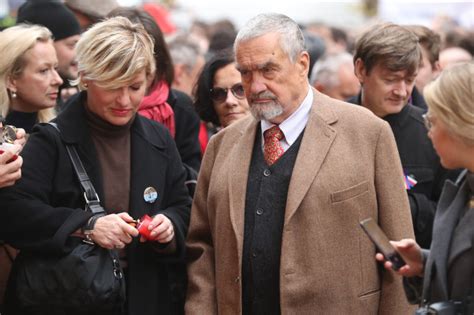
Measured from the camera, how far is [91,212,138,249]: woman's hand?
4652 mm

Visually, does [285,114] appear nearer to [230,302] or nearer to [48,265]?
[230,302]

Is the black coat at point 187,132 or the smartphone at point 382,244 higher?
the smartphone at point 382,244

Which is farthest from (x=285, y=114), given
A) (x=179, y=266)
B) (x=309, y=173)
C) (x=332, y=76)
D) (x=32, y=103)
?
(x=332, y=76)

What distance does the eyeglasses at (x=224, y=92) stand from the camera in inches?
242

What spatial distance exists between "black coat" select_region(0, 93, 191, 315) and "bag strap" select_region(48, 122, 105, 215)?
0.03 metres

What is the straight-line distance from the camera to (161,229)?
A: 15.8 feet

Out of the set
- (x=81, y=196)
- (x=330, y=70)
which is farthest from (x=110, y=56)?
(x=330, y=70)

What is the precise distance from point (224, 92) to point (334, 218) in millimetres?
1809

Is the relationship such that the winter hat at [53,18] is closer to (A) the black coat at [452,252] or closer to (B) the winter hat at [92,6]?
(B) the winter hat at [92,6]

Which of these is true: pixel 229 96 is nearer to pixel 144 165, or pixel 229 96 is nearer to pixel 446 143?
pixel 144 165

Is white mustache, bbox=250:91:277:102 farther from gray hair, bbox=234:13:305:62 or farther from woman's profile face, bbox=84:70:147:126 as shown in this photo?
woman's profile face, bbox=84:70:147:126

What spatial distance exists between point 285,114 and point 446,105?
1.19 meters

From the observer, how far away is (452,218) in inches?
154

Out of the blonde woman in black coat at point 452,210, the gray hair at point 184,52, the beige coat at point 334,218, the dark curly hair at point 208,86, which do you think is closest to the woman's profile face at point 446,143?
the blonde woman in black coat at point 452,210
